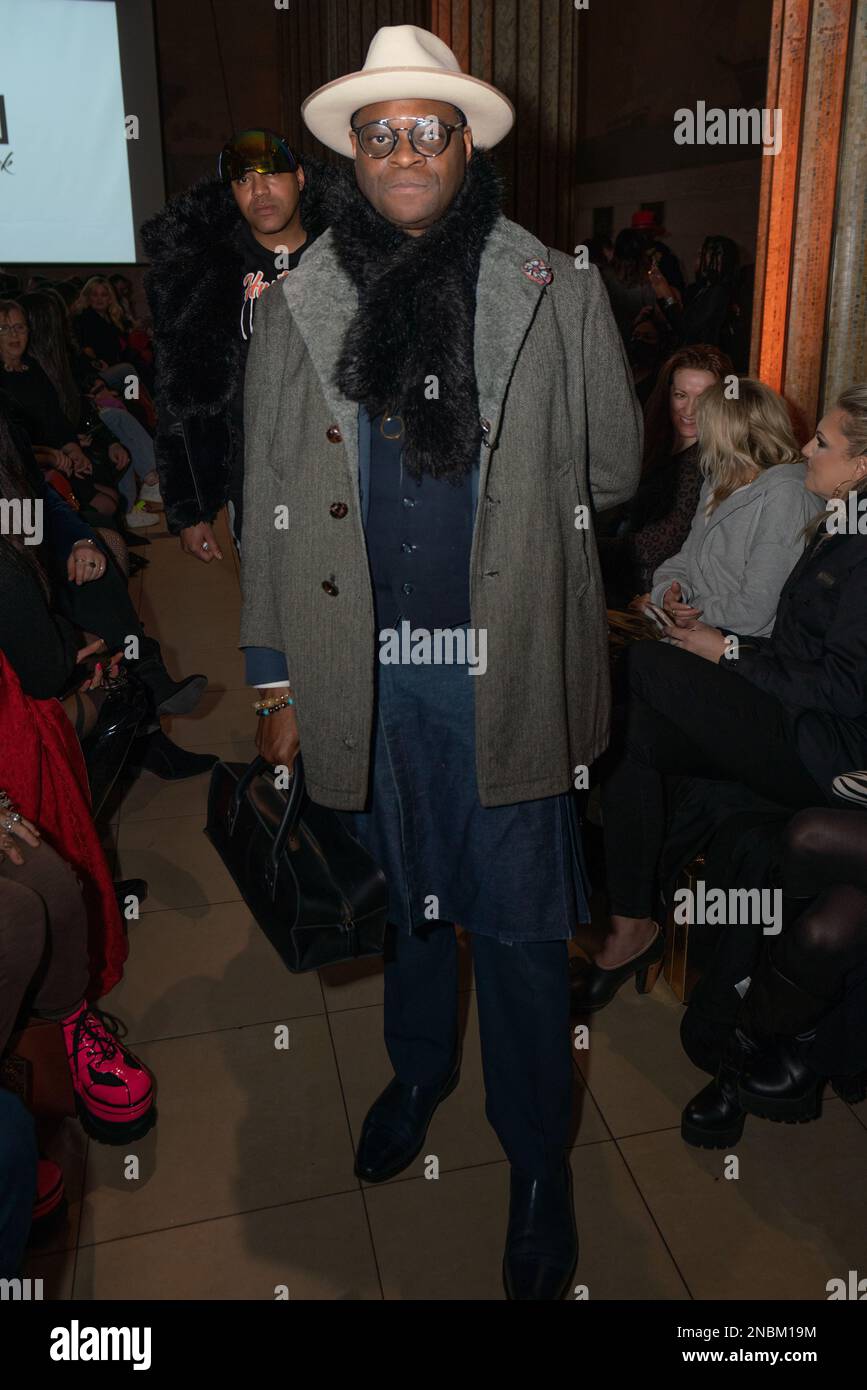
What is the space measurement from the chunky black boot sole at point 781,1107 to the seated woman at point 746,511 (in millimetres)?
1282

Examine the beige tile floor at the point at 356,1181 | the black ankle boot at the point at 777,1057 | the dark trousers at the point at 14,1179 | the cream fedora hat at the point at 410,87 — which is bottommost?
the beige tile floor at the point at 356,1181

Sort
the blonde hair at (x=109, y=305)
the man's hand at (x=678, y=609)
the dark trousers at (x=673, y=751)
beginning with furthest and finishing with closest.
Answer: the blonde hair at (x=109, y=305) → the man's hand at (x=678, y=609) → the dark trousers at (x=673, y=751)

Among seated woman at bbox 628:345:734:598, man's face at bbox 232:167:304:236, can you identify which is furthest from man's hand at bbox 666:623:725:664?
man's face at bbox 232:167:304:236

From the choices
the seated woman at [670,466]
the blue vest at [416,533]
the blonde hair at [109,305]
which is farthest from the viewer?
the blonde hair at [109,305]

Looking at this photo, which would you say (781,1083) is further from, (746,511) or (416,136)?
(416,136)

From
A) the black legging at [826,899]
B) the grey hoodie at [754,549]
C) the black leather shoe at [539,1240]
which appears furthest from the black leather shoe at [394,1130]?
the grey hoodie at [754,549]

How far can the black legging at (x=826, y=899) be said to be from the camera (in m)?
2.15

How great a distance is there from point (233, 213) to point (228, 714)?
219cm

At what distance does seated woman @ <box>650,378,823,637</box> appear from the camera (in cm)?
298

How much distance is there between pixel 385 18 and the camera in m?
6.73

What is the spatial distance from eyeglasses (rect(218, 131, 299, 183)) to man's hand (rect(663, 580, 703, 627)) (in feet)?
5.58

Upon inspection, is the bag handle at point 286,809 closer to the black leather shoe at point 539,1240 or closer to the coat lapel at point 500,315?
the coat lapel at point 500,315
